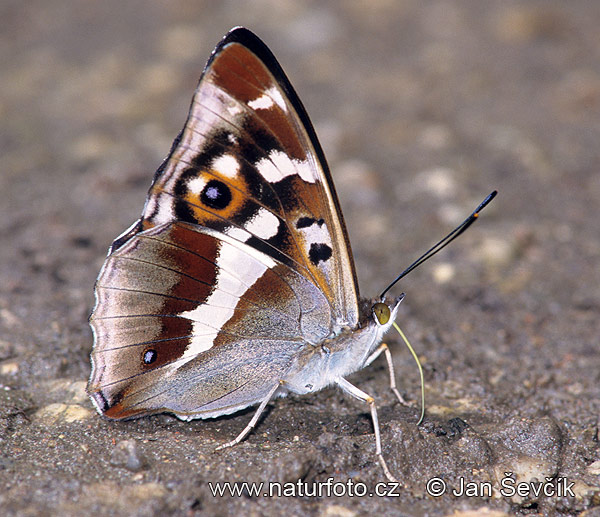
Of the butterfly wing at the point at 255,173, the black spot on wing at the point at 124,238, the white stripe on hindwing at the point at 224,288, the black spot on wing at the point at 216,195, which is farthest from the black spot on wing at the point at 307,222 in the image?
the black spot on wing at the point at 124,238

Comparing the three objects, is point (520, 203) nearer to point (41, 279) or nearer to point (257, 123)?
point (257, 123)

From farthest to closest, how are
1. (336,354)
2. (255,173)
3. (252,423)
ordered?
1. (336,354)
2. (252,423)
3. (255,173)

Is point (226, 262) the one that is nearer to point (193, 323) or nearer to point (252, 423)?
point (193, 323)

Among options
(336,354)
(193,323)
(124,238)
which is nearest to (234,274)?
(193,323)

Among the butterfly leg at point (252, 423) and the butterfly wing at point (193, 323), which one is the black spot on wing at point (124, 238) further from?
the butterfly leg at point (252, 423)

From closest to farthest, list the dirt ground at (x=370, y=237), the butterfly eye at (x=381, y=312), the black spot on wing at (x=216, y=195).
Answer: the dirt ground at (x=370, y=237) < the black spot on wing at (x=216, y=195) < the butterfly eye at (x=381, y=312)

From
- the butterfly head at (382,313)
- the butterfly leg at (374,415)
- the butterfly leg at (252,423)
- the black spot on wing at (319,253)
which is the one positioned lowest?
the butterfly leg at (252,423)

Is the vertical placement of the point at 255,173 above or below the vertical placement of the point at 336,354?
above
